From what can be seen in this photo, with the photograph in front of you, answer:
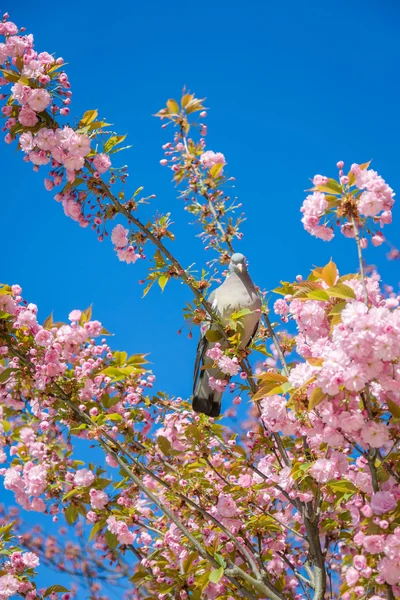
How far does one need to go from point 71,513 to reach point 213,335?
1.26 meters

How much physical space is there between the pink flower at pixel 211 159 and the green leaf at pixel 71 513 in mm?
1995

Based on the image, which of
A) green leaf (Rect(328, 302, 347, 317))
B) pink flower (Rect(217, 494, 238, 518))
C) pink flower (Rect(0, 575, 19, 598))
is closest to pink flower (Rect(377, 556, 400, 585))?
green leaf (Rect(328, 302, 347, 317))

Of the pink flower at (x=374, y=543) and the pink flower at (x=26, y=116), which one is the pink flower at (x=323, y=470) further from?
the pink flower at (x=26, y=116)

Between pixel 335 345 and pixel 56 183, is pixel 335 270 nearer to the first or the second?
pixel 335 345

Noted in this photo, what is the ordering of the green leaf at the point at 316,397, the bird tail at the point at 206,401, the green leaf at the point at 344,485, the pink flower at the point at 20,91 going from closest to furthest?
the green leaf at the point at 316,397
the green leaf at the point at 344,485
the pink flower at the point at 20,91
the bird tail at the point at 206,401

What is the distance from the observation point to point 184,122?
11.0 feet

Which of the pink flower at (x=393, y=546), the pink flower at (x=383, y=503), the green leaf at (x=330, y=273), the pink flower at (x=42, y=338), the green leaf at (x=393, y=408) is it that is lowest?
the pink flower at (x=393, y=546)

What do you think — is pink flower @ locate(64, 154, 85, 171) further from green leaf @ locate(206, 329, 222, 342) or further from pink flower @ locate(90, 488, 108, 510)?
pink flower @ locate(90, 488, 108, 510)

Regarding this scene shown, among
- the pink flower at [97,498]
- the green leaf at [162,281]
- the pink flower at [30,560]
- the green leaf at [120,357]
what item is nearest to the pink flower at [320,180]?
the green leaf at [162,281]

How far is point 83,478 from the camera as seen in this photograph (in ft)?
11.0

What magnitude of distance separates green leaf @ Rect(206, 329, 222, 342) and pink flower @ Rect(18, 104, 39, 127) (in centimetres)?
135

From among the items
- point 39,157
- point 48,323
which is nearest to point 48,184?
point 39,157

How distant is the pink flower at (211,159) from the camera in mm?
3426

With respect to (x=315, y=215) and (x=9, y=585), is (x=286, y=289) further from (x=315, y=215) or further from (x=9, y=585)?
(x=9, y=585)
